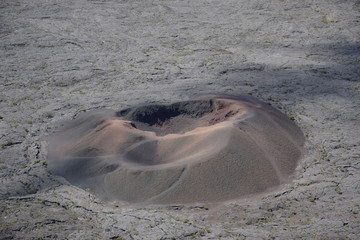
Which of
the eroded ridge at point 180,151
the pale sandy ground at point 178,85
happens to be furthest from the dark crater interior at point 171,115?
the pale sandy ground at point 178,85

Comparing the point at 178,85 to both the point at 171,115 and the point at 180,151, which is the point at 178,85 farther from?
the point at 180,151

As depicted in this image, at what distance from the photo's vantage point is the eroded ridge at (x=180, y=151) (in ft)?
8.11

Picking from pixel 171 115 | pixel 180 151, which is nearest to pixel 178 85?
pixel 171 115

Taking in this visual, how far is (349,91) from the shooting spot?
3.63 m

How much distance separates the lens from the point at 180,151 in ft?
8.95

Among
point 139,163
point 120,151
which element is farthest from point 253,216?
point 120,151

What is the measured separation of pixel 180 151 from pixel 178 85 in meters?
1.12

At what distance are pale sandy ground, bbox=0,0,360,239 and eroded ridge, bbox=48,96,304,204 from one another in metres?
0.10

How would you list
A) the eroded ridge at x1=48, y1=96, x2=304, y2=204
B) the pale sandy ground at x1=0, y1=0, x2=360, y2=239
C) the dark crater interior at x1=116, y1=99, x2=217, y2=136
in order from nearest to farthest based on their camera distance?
1. the pale sandy ground at x1=0, y1=0, x2=360, y2=239
2. the eroded ridge at x1=48, y1=96, x2=304, y2=204
3. the dark crater interior at x1=116, y1=99, x2=217, y2=136

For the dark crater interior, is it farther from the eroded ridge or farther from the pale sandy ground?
the pale sandy ground

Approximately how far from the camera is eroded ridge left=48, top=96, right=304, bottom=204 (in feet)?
8.11

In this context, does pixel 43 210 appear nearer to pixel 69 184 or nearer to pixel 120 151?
pixel 69 184

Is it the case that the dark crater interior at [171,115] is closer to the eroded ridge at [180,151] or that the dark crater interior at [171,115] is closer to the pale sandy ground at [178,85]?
the eroded ridge at [180,151]

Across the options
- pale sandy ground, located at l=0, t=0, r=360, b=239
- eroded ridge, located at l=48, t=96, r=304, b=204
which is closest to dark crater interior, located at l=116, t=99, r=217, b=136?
eroded ridge, located at l=48, t=96, r=304, b=204
